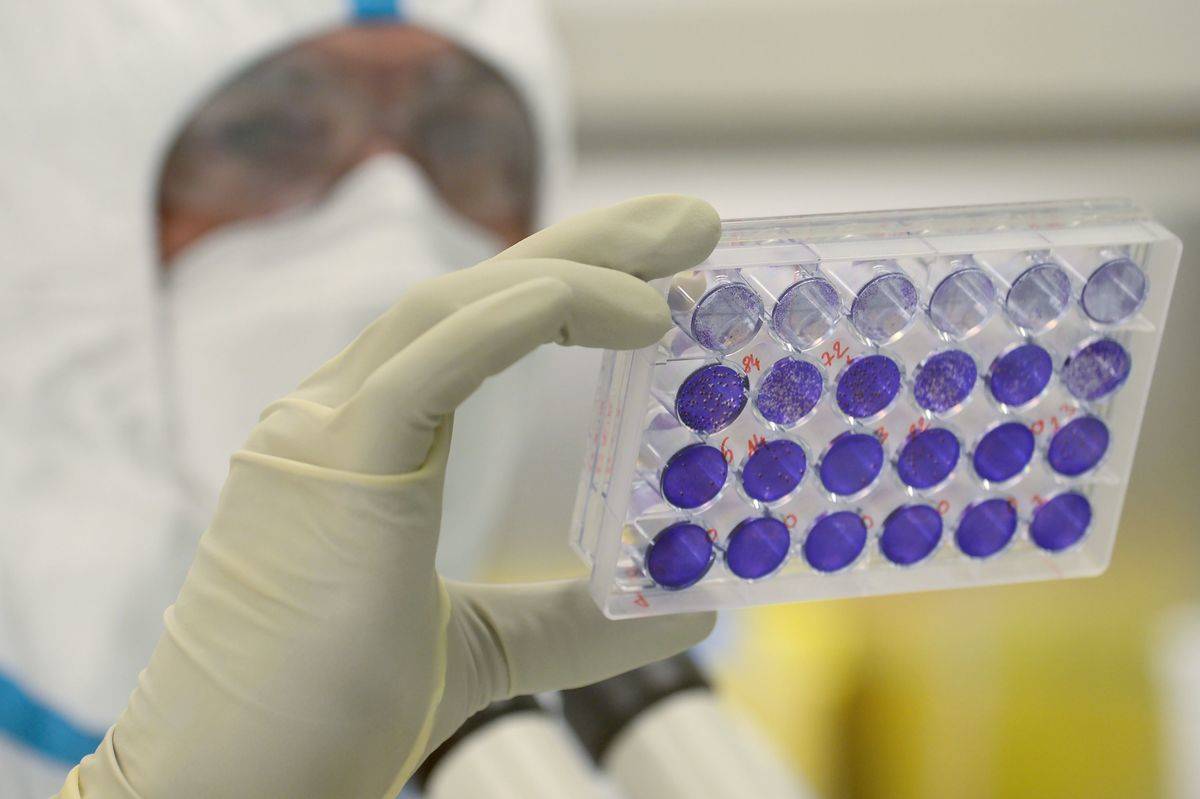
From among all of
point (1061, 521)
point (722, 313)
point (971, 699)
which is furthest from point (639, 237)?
point (971, 699)

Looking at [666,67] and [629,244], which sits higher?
[629,244]

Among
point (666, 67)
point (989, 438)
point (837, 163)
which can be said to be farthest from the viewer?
point (837, 163)

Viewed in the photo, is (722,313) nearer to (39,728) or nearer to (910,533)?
(910,533)

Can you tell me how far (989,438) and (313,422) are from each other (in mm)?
446

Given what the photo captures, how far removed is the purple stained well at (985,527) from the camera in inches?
33.3

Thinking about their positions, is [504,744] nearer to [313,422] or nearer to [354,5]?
[313,422]

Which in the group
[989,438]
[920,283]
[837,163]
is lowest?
[837,163]

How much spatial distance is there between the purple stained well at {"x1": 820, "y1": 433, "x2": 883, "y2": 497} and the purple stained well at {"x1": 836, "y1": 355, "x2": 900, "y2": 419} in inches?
0.7

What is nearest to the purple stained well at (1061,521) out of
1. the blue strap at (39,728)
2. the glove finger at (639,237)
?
the glove finger at (639,237)

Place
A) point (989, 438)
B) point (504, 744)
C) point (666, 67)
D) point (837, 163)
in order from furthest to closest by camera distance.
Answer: point (837, 163)
point (666, 67)
point (504, 744)
point (989, 438)

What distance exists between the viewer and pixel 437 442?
0.72m

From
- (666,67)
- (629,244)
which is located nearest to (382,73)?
(666,67)

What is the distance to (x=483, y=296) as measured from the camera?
2.28 feet

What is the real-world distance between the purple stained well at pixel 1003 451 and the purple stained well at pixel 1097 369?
5cm
